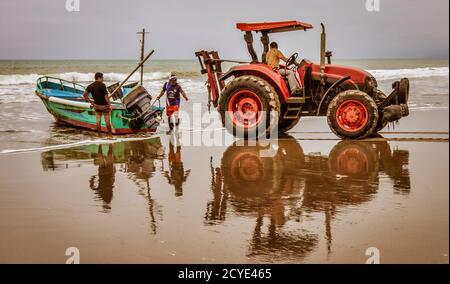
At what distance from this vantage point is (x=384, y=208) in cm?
538

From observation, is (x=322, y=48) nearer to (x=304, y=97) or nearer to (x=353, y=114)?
(x=304, y=97)

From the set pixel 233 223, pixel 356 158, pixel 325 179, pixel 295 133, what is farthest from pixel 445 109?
pixel 233 223

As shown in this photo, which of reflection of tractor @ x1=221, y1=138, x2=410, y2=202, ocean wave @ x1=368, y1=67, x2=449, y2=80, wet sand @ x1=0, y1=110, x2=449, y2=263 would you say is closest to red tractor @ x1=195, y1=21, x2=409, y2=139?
reflection of tractor @ x1=221, y1=138, x2=410, y2=202

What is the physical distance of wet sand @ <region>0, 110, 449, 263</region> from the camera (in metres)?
4.25

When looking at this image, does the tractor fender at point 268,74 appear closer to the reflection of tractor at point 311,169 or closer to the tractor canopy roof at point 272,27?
the tractor canopy roof at point 272,27

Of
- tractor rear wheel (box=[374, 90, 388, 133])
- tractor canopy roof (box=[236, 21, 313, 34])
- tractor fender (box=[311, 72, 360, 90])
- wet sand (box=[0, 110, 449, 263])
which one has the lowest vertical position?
wet sand (box=[0, 110, 449, 263])

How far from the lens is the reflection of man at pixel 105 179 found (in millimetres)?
6090

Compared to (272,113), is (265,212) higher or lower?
lower

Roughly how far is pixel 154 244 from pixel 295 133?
7.83m

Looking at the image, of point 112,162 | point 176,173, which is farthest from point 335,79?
point 112,162

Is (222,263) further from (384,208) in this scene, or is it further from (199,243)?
(384,208)

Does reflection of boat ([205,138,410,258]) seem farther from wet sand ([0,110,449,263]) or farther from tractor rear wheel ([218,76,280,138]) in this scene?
tractor rear wheel ([218,76,280,138])

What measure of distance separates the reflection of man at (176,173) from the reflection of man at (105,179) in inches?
28.5

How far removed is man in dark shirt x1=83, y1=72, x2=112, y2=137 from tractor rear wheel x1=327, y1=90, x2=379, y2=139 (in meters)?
4.77
